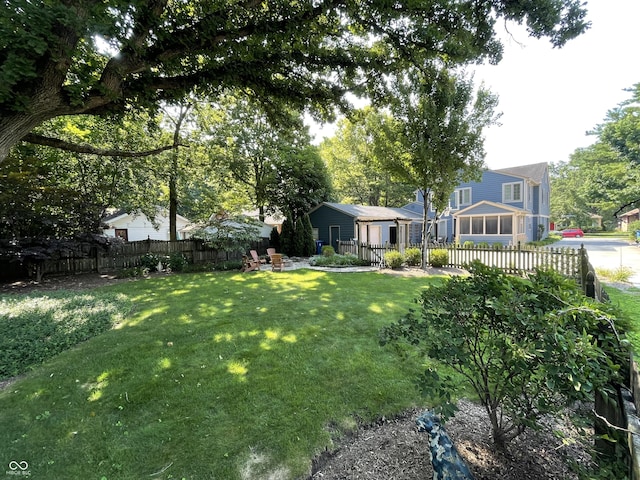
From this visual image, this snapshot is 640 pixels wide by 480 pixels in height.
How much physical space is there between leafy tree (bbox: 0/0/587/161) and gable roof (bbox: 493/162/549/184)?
20.4m

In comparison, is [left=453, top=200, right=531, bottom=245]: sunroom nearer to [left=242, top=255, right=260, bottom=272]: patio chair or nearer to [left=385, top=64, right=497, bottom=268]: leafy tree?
[left=385, top=64, right=497, bottom=268]: leafy tree

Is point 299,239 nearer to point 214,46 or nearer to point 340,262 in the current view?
point 340,262

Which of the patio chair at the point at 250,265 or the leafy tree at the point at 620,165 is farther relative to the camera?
the patio chair at the point at 250,265

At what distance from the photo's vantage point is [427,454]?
2234mm

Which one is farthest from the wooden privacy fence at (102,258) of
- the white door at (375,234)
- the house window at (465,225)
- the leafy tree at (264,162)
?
the house window at (465,225)

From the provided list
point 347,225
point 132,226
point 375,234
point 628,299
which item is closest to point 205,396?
point 628,299

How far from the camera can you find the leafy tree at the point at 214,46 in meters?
3.04

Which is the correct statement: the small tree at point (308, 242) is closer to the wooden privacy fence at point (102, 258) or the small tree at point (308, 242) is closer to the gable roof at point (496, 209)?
the wooden privacy fence at point (102, 258)

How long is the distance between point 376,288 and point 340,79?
17.8 feet

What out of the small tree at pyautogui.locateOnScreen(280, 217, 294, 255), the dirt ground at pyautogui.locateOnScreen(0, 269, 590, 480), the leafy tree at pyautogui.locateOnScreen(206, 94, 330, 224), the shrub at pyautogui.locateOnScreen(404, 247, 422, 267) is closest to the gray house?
the leafy tree at pyautogui.locateOnScreen(206, 94, 330, 224)

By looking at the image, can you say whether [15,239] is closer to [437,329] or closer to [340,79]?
[340,79]

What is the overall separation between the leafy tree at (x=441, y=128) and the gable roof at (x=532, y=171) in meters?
13.7

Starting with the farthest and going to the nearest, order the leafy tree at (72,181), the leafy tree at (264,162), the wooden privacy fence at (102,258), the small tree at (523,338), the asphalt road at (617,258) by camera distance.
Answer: the leafy tree at (264,162) < the wooden privacy fence at (102,258) < the asphalt road at (617,258) < the leafy tree at (72,181) < the small tree at (523,338)

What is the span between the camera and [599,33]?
183 inches
